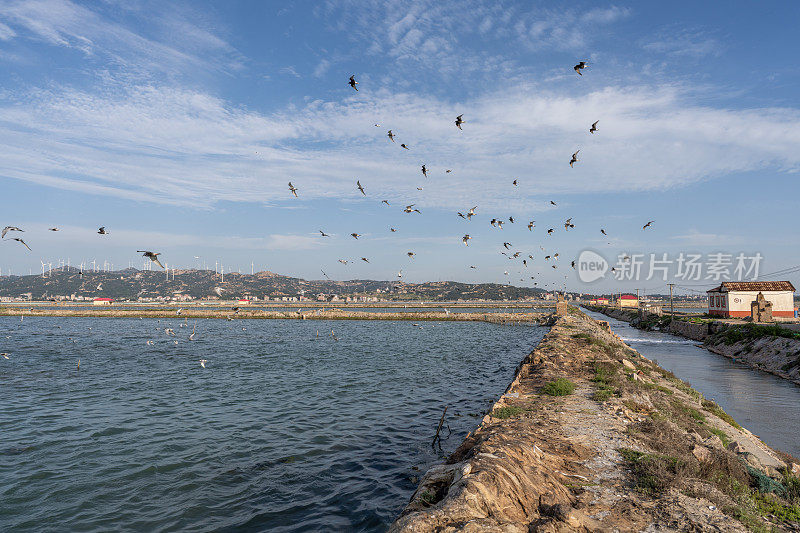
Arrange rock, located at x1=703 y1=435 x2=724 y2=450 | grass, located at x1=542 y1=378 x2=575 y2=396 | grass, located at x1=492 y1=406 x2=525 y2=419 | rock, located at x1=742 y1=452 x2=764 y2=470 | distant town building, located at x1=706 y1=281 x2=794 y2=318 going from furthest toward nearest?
distant town building, located at x1=706 y1=281 x2=794 y2=318 → grass, located at x1=542 y1=378 x2=575 y2=396 → grass, located at x1=492 y1=406 x2=525 y2=419 → rock, located at x1=703 y1=435 x2=724 y2=450 → rock, located at x1=742 y1=452 x2=764 y2=470

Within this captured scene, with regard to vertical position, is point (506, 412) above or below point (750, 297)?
below

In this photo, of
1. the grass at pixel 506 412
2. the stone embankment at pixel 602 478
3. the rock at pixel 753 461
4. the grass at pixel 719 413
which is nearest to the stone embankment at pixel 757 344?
the grass at pixel 719 413

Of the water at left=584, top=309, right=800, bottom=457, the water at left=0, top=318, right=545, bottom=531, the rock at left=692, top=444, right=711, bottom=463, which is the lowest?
the water at left=0, top=318, right=545, bottom=531

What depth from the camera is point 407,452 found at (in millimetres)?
16141

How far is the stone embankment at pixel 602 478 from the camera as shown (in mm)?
7344

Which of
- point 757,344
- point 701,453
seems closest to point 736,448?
point 701,453

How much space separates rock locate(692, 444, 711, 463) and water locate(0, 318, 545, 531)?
25.3 ft

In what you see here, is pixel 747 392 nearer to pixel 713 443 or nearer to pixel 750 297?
pixel 713 443

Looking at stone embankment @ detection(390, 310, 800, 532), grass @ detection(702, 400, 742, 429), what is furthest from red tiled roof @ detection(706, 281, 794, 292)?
stone embankment @ detection(390, 310, 800, 532)

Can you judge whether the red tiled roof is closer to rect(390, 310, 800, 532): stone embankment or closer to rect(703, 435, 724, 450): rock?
rect(390, 310, 800, 532): stone embankment

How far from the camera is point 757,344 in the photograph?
40.6m

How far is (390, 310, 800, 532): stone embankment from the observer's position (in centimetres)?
Answer: 734

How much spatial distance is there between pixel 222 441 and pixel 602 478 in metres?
14.2

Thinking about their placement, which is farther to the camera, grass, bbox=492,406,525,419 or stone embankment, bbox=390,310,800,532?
grass, bbox=492,406,525,419
